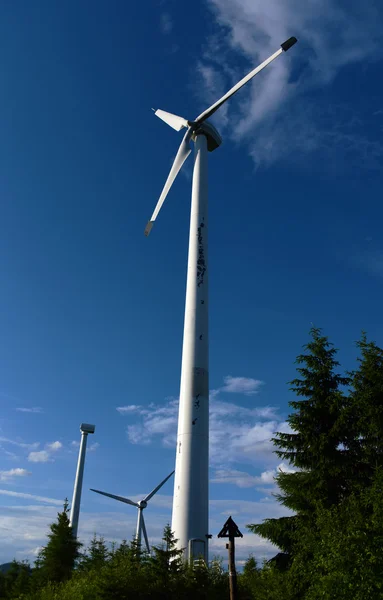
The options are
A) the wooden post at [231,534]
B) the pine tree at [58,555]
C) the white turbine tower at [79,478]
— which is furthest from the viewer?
the white turbine tower at [79,478]

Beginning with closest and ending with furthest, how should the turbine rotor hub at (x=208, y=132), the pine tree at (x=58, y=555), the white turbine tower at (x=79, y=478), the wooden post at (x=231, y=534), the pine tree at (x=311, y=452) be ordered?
1. the wooden post at (x=231, y=534)
2. the pine tree at (x=311, y=452)
3. the pine tree at (x=58, y=555)
4. the turbine rotor hub at (x=208, y=132)
5. the white turbine tower at (x=79, y=478)

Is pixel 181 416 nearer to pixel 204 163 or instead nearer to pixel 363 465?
pixel 363 465

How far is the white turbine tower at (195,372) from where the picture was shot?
3141 centimetres

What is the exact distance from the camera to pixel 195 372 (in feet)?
119

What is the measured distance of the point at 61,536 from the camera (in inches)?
1630

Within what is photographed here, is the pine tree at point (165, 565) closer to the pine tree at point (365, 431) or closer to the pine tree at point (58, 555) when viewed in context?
the pine tree at point (365, 431)

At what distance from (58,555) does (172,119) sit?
43837 millimetres

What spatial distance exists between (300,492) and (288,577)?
17.3 feet

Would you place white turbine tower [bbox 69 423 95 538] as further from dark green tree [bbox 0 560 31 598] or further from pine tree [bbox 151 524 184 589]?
pine tree [bbox 151 524 184 589]

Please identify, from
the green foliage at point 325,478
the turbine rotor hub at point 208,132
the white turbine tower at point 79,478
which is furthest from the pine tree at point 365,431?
the white turbine tower at point 79,478

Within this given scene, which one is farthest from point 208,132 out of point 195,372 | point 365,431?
point 365,431

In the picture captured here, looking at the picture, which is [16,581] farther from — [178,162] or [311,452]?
[178,162]

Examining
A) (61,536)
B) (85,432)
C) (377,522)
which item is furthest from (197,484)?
(85,432)

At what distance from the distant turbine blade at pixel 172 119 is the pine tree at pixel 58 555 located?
4040cm
